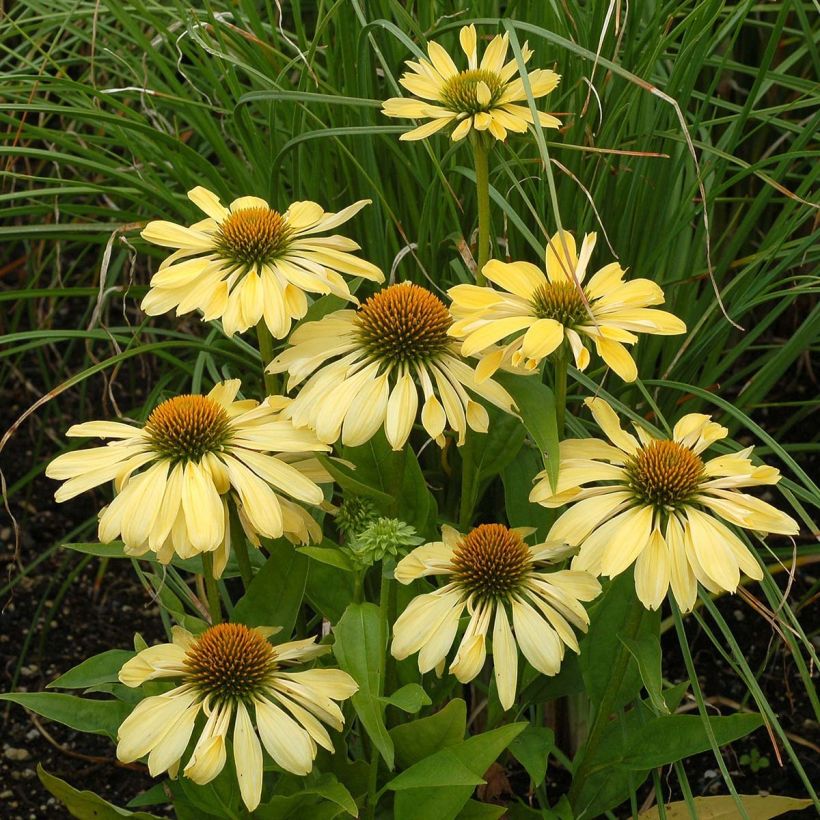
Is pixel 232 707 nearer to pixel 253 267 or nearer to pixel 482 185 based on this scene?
pixel 253 267

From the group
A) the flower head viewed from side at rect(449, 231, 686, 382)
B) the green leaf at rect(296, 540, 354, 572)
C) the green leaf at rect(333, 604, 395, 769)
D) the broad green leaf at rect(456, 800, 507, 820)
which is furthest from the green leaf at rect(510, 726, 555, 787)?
the flower head viewed from side at rect(449, 231, 686, 382)

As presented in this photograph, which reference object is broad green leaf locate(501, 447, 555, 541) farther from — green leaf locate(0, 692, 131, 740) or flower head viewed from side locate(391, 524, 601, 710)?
green leaf locate(0, 692, 131, 740)

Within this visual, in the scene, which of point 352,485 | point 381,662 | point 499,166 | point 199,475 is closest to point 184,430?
point 199,475

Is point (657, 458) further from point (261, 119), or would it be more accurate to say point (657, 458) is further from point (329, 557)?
point (261, 119)

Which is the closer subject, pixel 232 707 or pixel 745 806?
pixel 232 707

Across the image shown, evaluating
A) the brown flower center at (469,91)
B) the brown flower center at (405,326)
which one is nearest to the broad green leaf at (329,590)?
the brown flower center at (405,326)

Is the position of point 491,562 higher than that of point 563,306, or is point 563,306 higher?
point 563,306
